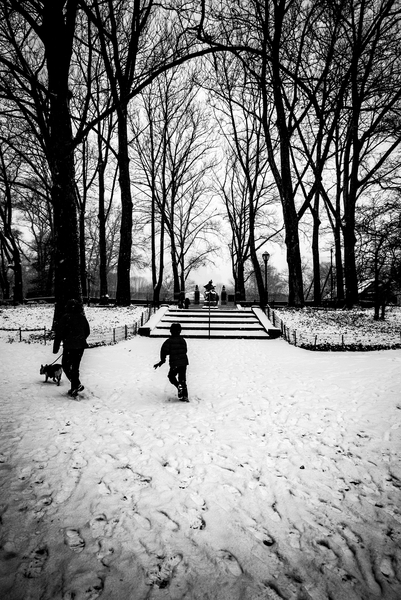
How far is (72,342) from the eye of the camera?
5973mm

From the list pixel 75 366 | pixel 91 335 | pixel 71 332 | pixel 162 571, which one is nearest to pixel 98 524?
pixel 162 571

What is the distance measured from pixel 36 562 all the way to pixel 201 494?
1.60 metres

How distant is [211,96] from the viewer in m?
18.4

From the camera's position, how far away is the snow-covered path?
2.24 meters

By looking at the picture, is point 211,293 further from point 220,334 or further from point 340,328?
point 340,328

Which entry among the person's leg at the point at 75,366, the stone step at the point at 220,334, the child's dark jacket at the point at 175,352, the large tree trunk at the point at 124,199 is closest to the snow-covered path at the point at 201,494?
the person's leg at the point at 75,366

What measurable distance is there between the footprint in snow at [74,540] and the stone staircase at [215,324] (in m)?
10.7

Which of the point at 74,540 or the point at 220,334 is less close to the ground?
the point at 220,334

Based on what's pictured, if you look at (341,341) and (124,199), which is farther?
(124,199)

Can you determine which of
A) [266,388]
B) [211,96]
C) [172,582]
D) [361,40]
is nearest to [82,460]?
[172,582]

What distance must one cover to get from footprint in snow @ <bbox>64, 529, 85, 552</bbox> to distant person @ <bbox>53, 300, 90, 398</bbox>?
366 centimetres

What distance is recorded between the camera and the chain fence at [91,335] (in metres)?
11.8

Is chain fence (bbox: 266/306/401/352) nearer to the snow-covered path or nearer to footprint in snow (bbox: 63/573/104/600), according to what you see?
the snow-covered path

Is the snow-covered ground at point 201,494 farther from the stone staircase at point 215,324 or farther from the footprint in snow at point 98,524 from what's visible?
the stone staircase at point 215,324
